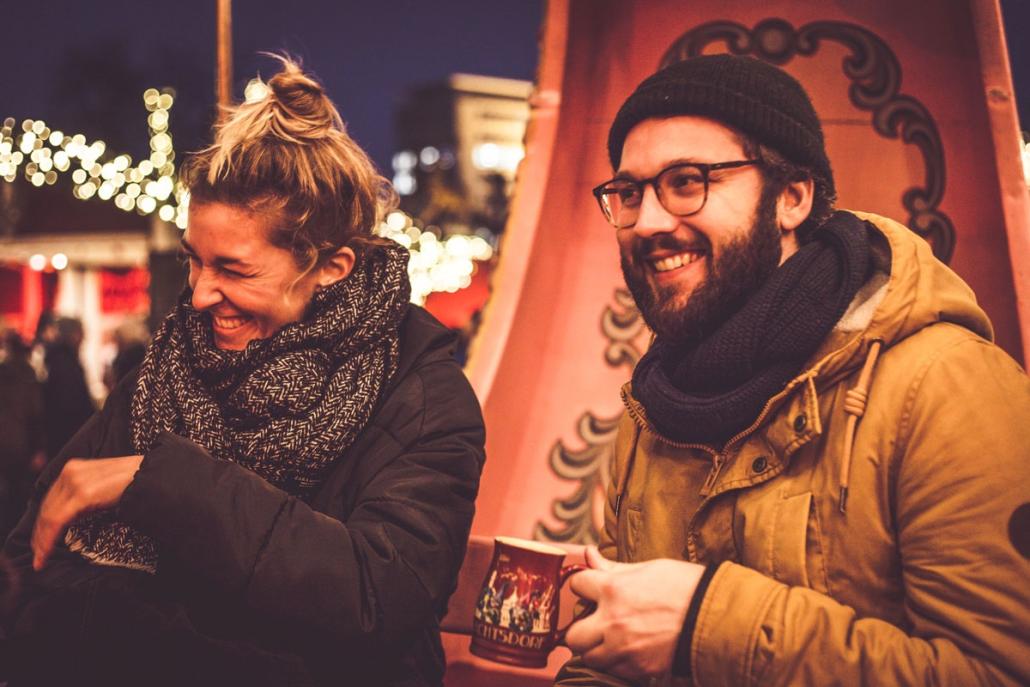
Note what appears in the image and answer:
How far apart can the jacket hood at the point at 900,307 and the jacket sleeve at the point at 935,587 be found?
0.07 meters

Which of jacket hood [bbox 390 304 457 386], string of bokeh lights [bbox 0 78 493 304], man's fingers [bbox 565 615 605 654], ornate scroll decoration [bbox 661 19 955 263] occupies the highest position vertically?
string of bokeh lights [bbox 0 78 493 304]

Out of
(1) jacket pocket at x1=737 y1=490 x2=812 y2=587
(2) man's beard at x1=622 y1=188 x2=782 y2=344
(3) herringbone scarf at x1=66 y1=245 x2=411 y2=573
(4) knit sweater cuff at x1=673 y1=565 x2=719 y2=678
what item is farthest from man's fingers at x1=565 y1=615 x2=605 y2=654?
(3) herringbone scarf at x1=66 y1=245 x2=411 y2=573

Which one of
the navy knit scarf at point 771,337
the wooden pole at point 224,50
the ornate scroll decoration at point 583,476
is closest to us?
the navy knit scarf at point 771,337

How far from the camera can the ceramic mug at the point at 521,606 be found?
1.46m

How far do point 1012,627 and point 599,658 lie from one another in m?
0.53

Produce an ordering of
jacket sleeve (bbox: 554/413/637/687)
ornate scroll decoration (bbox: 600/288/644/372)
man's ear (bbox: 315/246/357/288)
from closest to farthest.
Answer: jacket sleeve (bbox: 554/413/637/687)
man's ear (bbox: 315/246/357/288)
ornate scroll decoration (bbox: 600/288/644/372)

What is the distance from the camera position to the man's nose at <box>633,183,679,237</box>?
1.51 meters

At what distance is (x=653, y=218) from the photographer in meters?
1.51

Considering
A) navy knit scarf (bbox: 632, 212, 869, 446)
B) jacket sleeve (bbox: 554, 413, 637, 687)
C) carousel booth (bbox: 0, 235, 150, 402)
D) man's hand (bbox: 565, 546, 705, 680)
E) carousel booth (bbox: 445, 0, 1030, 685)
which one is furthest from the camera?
carousel booth (bbox: 0, 235, 150, 402)

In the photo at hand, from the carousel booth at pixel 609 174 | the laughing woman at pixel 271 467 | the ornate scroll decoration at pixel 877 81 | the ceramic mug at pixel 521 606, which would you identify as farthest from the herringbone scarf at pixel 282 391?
the ornate scroll decoration at pixel 877 81

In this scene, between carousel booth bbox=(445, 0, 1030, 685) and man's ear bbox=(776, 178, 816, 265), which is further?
carousel booth bbox=(445, 0, 1030, 685)

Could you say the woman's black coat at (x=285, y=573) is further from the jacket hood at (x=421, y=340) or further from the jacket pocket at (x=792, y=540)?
the jacket pocket at (x=792, y=540)

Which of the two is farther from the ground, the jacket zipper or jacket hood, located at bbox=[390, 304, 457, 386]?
jacket hood, located at bbox=[390, 304, 457, 386]

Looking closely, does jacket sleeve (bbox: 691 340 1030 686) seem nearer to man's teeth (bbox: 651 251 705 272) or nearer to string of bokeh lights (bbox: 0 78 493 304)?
man's teeth (bbox: 651 251 705 272)
